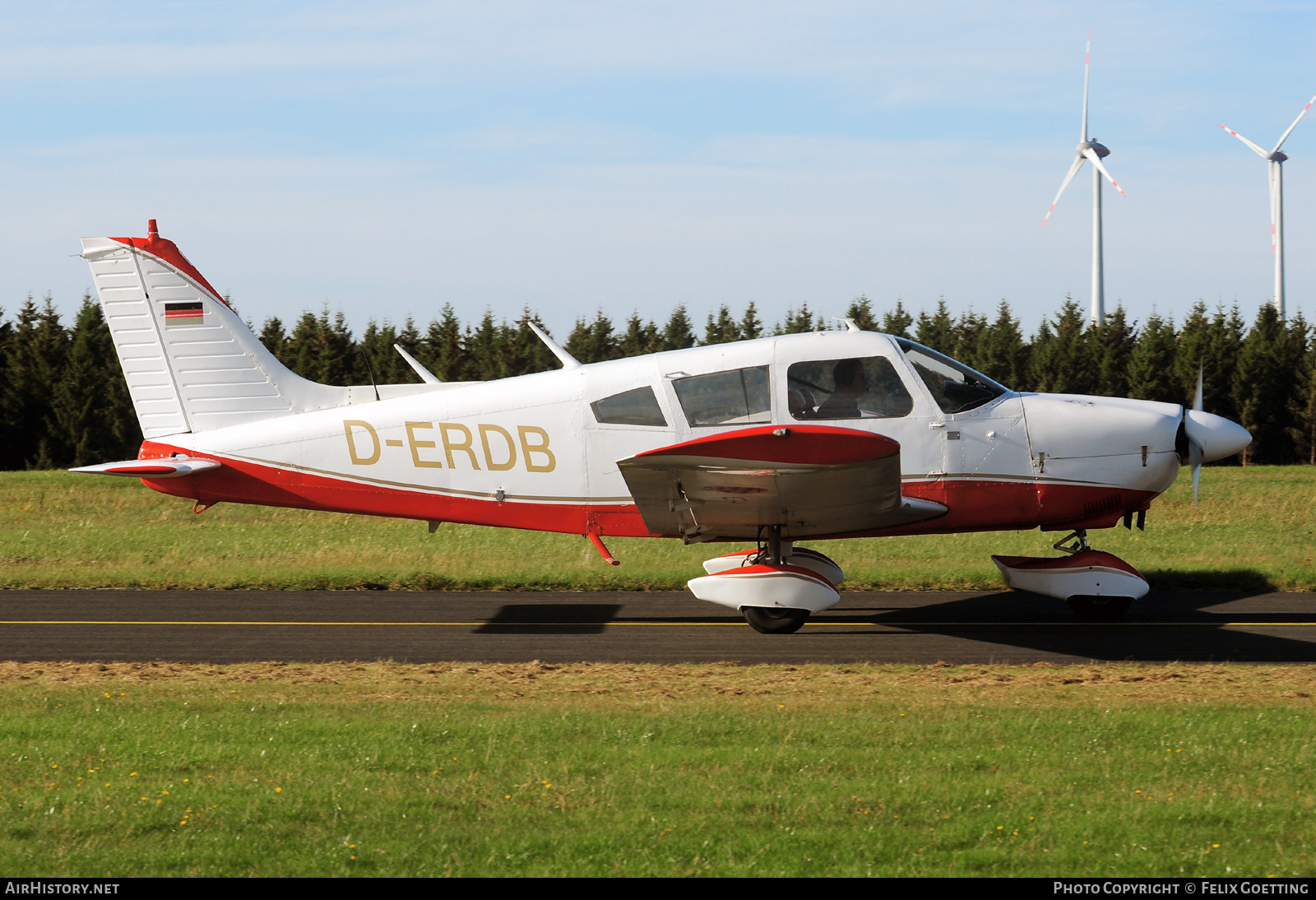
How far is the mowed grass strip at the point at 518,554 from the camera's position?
1280 cm

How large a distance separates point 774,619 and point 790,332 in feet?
83.5

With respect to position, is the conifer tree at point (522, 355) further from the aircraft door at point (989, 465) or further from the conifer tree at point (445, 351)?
the aircraft door at point (989, 465)

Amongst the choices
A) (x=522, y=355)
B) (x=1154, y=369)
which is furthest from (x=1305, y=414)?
(x=522, y=355)

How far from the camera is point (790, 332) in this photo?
1369 inches

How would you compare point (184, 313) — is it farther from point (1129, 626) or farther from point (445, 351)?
point (445, 351)

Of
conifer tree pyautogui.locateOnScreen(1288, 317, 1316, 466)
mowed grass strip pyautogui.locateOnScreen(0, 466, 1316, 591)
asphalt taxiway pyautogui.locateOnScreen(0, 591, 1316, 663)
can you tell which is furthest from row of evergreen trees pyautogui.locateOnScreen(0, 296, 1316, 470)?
asphalt taxiway pyautogui.locateOnScreen(0, 591, 1316, 663)

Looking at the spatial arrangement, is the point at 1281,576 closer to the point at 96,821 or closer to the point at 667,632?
the point at 667,632

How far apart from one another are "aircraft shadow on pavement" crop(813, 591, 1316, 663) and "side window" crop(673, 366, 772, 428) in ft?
7.58

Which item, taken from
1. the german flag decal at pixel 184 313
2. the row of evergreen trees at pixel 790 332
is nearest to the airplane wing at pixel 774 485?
the german flag decal at pixel 184 313

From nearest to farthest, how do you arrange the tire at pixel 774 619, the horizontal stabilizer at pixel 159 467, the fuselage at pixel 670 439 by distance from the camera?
the fuselage at pixel 670 439 < the horizontal stabilizer at pixel 159 467 < the tire at pixel 774 619

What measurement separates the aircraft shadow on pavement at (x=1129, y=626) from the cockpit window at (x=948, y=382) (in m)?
2.07

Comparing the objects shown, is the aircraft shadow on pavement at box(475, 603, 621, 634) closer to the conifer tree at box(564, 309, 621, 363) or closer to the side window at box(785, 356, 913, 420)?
the side window at box(785, 356, 913, 420)
